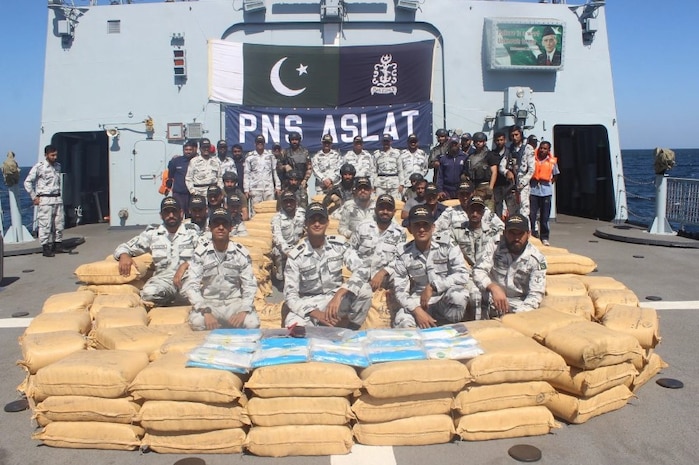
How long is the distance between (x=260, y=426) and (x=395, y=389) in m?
0.80

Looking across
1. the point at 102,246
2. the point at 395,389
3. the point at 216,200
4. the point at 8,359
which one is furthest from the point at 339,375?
the point at 102,246

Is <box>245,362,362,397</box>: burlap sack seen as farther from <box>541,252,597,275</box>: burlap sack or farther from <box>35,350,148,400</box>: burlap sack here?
<box>541,252,597,275</box>: burlap sack

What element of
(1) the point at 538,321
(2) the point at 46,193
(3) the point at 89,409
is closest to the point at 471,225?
(1) the point at 538,321

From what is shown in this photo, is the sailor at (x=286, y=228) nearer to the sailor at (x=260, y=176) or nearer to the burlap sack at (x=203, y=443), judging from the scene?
the sailor at (x=260, y=176)

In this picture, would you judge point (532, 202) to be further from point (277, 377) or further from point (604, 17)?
point (277, 377)

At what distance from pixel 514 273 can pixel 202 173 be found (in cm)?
589

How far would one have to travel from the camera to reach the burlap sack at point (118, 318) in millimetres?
4340

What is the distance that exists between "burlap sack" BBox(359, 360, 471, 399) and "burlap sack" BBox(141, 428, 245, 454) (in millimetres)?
807

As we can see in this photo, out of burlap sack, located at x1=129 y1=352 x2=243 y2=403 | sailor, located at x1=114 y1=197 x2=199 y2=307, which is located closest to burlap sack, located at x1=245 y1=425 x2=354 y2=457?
burlap sack, located at x1=129 y1=352 x2=243 y2=403

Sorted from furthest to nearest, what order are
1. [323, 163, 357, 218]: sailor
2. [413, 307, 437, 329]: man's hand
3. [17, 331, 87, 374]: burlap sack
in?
[323, 163, 357, 218]: sailor → [413, 307, 437, 329]: man's hand → [17, 331, 87, 374]: burlap sack

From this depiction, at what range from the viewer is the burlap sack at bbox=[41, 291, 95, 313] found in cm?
490

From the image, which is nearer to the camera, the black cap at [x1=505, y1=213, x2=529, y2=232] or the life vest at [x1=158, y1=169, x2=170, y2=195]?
the black cap at [x1=505, y1=213, x2=529, y2=232]

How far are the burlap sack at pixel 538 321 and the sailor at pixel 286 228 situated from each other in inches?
132

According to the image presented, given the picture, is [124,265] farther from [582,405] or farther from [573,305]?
[582,405]
